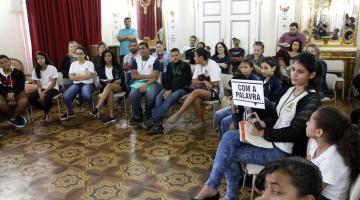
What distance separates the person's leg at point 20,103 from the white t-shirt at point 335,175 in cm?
457

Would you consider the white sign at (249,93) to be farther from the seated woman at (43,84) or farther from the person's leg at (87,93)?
the seated woman at (43,84)

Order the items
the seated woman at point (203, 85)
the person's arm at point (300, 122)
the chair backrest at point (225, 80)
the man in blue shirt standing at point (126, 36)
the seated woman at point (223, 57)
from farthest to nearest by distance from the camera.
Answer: the man in blue shirt standing at point (126, 36)
the seated woman at point (223, 57)
the chair backrest at point (225, 80)
the seated woman at point (203, 85)
the person's arm at point (300, 122)

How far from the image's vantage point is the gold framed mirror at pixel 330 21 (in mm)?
6324

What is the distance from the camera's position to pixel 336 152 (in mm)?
1646

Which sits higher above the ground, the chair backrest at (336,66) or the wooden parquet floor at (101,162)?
the chair backrest at (336,66)

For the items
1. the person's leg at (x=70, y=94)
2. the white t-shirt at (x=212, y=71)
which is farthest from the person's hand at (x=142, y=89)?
the person's leg at (x=70, y=94)

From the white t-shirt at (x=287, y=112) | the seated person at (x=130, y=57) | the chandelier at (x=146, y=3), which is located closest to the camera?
Answer: the white t-shirt at (x=287, y=112)

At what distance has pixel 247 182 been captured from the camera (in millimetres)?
2898

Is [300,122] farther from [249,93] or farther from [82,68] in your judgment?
[82,68]

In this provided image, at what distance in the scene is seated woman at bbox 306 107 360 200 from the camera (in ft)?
5.28

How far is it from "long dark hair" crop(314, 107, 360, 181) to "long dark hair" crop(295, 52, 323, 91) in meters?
0.50

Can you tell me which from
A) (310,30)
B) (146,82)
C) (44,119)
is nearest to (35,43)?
(44,119)

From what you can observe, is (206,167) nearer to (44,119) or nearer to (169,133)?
(169,133)

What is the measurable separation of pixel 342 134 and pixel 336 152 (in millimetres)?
105
